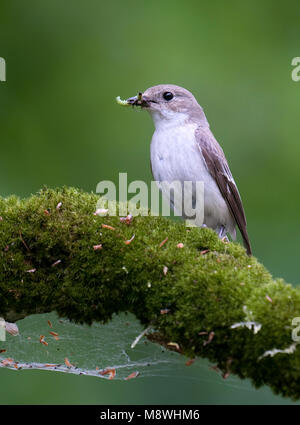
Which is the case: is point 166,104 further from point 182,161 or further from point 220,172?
point 220,172

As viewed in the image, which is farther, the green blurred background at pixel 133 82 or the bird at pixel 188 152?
the green blurred background at pixel 133 82

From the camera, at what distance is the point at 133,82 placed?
694cm

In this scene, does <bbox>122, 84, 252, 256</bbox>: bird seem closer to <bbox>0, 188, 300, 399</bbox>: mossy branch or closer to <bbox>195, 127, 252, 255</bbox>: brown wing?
<bbox>195, 127, 252, 255</bbox>: brown wing

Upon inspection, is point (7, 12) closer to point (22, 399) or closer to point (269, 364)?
point (22, 399)

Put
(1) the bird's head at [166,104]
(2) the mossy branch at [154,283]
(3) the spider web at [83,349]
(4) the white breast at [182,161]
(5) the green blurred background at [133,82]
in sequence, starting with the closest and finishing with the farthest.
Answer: (2) the mossy branch at [154,283] → (3) the spider web at [83,349] → (4) the white breast at [182,161] → (1) the bird's head at [166,104] → (5) the green blurred background at [133,82]

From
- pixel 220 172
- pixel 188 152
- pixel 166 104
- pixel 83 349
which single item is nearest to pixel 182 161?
pixel 188 152

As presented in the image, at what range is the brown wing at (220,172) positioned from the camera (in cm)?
481

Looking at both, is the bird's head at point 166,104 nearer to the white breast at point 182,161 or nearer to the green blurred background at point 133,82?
the white breast at point 182,161

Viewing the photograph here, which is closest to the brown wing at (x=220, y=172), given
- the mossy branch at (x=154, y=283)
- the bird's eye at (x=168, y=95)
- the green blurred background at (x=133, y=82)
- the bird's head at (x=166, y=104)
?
the bird's head at (x=166, y=104)

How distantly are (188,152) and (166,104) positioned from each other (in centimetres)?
48

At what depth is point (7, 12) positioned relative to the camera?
6801 millimetres

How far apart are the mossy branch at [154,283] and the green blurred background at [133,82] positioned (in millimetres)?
2987

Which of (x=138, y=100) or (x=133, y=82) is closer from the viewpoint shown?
(x=138, y=100)

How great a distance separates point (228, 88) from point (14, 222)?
4.20 metres
